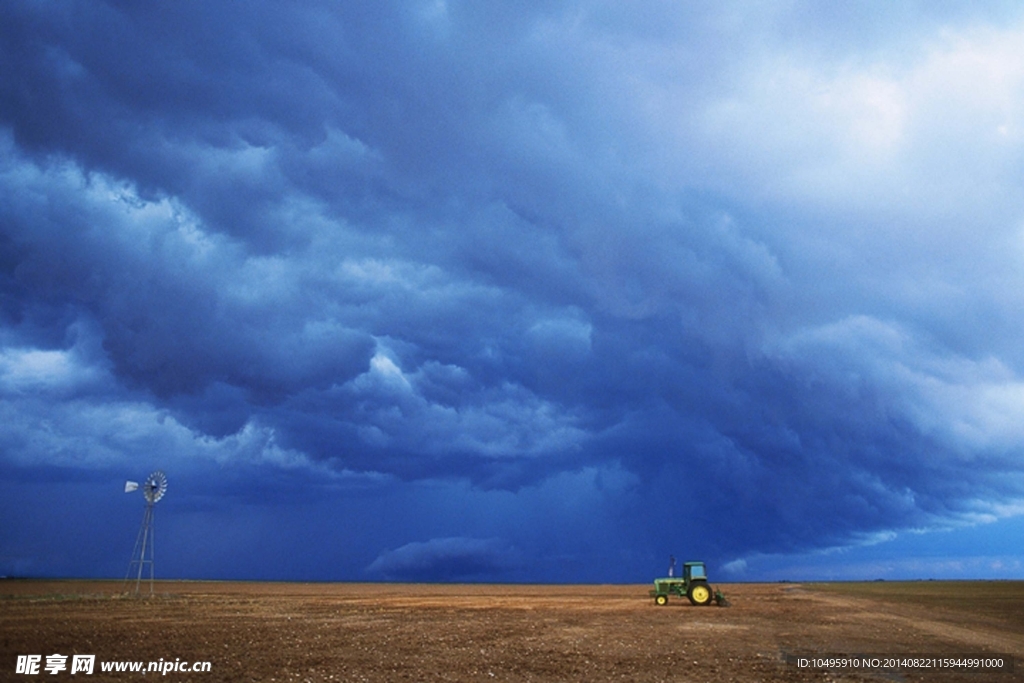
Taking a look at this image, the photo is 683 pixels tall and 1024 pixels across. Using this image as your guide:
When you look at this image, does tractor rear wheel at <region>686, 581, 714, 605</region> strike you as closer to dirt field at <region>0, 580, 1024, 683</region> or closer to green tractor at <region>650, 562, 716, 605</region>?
green tractor at <region>650, 562, 716, 605</region>

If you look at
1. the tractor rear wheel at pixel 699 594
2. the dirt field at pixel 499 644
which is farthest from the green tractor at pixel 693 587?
the dirt field at pixel 499 644

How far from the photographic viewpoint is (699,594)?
61.6 meters

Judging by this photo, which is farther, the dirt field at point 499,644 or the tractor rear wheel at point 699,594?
the tractor rear wheel at point 699,594

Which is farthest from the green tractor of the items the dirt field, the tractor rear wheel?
the dirt field

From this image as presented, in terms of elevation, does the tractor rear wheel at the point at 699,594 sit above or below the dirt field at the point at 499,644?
below

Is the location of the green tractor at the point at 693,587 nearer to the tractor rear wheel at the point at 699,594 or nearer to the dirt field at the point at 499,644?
the tractor rear wheel at the point at 699,594

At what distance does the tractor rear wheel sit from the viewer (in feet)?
202

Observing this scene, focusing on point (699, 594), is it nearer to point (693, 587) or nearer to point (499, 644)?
point (693, 587)

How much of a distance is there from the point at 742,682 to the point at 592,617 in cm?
2918

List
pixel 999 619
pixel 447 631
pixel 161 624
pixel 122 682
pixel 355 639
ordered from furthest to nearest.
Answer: pixel 999 619, pixel 161 624, pixel 447 631, pixel 355 639, pixel 122 682

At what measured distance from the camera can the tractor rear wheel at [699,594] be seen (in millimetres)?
61531

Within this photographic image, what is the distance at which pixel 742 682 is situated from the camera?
2236 cm

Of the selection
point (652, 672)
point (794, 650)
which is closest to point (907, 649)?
point (794, 650)

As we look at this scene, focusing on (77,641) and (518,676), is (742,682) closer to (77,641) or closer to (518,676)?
(518,676)
